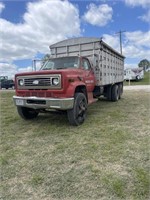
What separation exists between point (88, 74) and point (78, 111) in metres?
1.51

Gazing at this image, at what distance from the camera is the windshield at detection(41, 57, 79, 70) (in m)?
6.40

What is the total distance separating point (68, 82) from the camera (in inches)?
208

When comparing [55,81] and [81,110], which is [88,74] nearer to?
[81,110]

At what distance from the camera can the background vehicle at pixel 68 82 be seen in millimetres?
5238

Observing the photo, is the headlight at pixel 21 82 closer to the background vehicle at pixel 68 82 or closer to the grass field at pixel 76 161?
the background vehicle at pixel 68 82

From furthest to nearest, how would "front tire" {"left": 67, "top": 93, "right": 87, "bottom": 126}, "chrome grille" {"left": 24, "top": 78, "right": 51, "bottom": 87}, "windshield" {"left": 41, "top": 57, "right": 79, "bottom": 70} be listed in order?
"windshield" {"left": 41, "top": 57, "right": 79, "bottom": 70}, "front tire" {"left": 67, "top": 93, "right": 87, "bottom": 126}, "chrome grille" {"left": 24, "top": 78, "right": 51, "bottom": 87}

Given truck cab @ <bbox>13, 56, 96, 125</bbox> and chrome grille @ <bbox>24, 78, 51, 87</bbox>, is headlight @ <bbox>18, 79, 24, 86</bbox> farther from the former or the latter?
chrome grille @ <bbox>24, 78, 51, 87</bbox>

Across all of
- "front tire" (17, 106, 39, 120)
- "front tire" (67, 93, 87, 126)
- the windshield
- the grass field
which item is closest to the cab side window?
the windshield

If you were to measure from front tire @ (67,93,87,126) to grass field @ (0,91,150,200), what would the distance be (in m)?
0.19

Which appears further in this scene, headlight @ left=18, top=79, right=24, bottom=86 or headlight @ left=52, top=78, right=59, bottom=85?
headlight @ left=18, top=79, right=24, bottom=86

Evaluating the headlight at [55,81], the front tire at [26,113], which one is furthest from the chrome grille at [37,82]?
the front tire at [26,113]

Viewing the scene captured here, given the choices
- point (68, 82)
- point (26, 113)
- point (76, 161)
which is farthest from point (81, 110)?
point (76, 161)

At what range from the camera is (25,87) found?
577 cm

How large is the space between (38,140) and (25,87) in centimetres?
170
